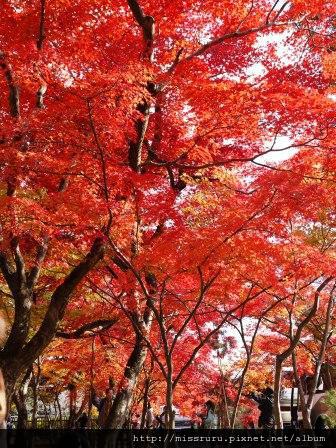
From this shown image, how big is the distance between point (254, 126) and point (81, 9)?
4.47 meters

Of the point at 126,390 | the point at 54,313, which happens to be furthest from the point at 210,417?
the point at 54,313

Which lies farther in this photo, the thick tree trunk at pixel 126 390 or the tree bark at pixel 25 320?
the thick tree trunk at pixel 126 390

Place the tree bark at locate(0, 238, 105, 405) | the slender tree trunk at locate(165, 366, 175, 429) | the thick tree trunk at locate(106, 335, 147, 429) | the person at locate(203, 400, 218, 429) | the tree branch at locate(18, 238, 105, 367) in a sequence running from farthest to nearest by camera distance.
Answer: the person at locate(203, 400, 218, 429) → the thick tree trunk at locate(106, 335, 147, 429) → the tree branch at locate(18, 238, 105, 367) → the tree bark at locate(0, 238, 105, 405) → the slender tree trunk at locate(165, 366, 175, 429)

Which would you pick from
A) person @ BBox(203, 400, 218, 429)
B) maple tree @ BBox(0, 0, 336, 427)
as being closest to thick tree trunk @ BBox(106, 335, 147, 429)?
maple tree @ BBox(0, 0, 336, 427)

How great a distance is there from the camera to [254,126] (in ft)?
36.0

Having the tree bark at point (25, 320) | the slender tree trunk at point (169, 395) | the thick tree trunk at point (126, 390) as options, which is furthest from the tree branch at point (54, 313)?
the thick tree trunk at point (126, 390)

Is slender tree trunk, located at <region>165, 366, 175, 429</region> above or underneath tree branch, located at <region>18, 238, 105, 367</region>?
underneath

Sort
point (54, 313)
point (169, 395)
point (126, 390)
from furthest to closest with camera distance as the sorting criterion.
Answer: point (126, 390) < point (54, 313) < point (169, 395)

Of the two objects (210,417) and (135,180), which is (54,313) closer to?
(135,180)

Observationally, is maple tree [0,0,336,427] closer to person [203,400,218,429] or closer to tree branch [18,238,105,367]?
tree branch [18,238,105,367]

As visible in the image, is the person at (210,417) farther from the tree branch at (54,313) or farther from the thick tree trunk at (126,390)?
the tree branch at (54,313)

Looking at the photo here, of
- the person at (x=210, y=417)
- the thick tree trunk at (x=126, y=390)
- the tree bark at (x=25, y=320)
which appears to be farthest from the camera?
the person at (x=210, y=417)

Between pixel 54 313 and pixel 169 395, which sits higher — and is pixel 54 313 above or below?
above

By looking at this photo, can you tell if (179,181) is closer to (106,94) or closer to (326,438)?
(106,94)
